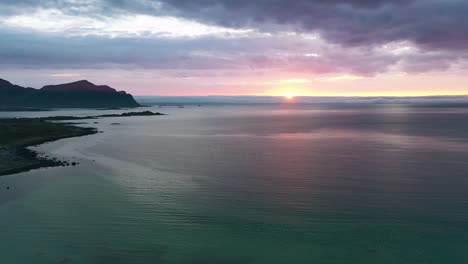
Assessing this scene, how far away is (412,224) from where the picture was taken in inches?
928

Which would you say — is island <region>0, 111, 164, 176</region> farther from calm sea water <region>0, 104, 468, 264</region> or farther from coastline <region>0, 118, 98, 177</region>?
calm sea water <region>0, 104, 468, 264</region>

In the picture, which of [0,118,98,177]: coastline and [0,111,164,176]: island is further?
[0,111,164,176]: island

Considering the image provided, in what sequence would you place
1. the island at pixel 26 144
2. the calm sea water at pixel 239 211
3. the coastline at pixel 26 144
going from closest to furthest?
the calm sea water at pixel 239 211 → the coastline at pixel 26 144 → the island at pixel 26 144

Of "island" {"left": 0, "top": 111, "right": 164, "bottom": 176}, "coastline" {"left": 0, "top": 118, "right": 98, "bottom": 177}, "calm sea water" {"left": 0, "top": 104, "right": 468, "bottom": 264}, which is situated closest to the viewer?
"calm sea water" {"left": 0, "top": 104, "right": 468, "bottom": 264}

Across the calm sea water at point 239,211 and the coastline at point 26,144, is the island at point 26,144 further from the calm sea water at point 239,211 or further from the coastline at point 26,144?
the calm sea water at point 239,211

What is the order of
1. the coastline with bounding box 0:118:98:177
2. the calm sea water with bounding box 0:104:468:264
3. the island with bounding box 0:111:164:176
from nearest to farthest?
the calm sea water with bounding box 0:104:468:264
the coastline with bounding box 0:118:98:177
the island with bounding box 0:111:164:176

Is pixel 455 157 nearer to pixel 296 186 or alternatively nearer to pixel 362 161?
pixel 362 161

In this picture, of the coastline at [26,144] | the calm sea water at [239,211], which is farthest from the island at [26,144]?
the calm sea water at [239,211]

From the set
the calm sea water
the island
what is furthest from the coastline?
the calm sea water

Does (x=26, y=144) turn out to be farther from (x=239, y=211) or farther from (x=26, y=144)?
(x=239, y=211)

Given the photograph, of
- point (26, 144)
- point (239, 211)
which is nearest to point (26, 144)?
point (26, 144)

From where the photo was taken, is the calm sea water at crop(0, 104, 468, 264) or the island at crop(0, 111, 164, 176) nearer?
the calm sea water at crop(0, 104, 468, 264)

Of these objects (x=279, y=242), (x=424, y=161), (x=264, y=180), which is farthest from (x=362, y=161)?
(x=279, y=242)

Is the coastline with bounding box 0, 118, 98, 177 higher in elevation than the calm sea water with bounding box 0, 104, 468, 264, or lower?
higher
